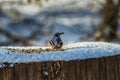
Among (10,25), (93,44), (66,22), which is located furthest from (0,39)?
(93,44)

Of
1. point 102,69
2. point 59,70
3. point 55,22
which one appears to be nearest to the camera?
point 59,70

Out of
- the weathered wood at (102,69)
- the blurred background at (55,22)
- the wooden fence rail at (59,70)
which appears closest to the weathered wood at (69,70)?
the wooden fence rail at (59,70)

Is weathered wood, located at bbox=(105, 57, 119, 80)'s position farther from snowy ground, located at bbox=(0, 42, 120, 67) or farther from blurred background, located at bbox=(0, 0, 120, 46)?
blurred background, located at bbox=(0, 0, 120, 46)

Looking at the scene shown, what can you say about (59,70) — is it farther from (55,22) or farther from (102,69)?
(55,22)

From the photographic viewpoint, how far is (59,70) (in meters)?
2.95

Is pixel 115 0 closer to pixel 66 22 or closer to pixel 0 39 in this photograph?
pixel 66 22

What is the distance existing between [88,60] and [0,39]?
553 cm

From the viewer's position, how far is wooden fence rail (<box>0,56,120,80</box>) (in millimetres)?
2902

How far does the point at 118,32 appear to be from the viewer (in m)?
8.85

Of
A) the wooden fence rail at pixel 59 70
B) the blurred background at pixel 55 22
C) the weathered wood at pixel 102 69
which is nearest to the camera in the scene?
the wooden fence rail at pixel 59 70

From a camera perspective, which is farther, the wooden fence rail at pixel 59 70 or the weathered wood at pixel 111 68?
the weathered wood at pixel 111 68

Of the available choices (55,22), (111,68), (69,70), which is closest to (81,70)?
(69,70)

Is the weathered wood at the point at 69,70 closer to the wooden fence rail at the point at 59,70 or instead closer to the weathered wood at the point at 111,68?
the wooden fence rail at the point at 59,70

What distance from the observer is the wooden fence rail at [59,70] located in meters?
Answer: 2.90
